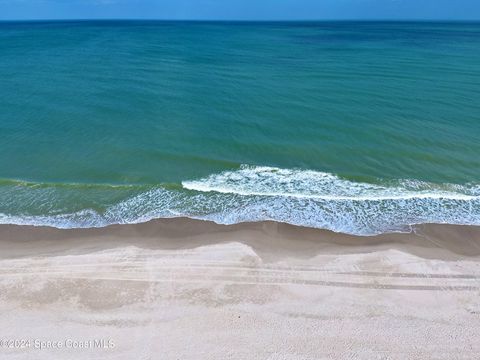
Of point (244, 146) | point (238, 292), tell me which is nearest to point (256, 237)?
point (238, 292)

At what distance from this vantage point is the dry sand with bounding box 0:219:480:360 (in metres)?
10.5

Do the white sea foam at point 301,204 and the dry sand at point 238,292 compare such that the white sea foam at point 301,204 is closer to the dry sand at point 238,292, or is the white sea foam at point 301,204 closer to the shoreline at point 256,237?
the shoreline at point 256,237

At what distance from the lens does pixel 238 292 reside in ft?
40.3

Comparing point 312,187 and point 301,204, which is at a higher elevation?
point 312,187

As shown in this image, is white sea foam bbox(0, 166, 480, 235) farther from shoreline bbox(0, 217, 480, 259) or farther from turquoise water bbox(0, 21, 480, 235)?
shoreline bbox(0, 217, 480, 259)

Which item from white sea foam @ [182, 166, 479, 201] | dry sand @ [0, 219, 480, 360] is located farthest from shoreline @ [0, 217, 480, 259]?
white sea foam @ [182, 166, 479, 201]

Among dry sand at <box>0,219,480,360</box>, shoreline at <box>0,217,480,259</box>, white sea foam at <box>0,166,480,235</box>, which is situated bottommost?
dry sand at <box>0,219,480,360</box>

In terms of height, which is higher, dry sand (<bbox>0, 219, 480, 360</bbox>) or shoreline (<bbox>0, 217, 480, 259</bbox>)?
shoreline (<bbox>0, 217, 480, 259</bbox>)

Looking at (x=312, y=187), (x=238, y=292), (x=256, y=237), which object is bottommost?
(x=238, y=292)

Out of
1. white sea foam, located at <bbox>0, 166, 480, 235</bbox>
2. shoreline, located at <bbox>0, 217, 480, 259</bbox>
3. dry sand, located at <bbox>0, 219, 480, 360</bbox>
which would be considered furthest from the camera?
white sea foam, located at <bbox>0, 166, 480, 235</bbox>

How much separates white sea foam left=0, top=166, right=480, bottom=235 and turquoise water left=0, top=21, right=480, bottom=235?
83mm

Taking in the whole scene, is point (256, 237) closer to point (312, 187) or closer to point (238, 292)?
point (238, 292)

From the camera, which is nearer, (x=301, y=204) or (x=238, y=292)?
(x=238, y=292)

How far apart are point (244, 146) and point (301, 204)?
7.51 m
